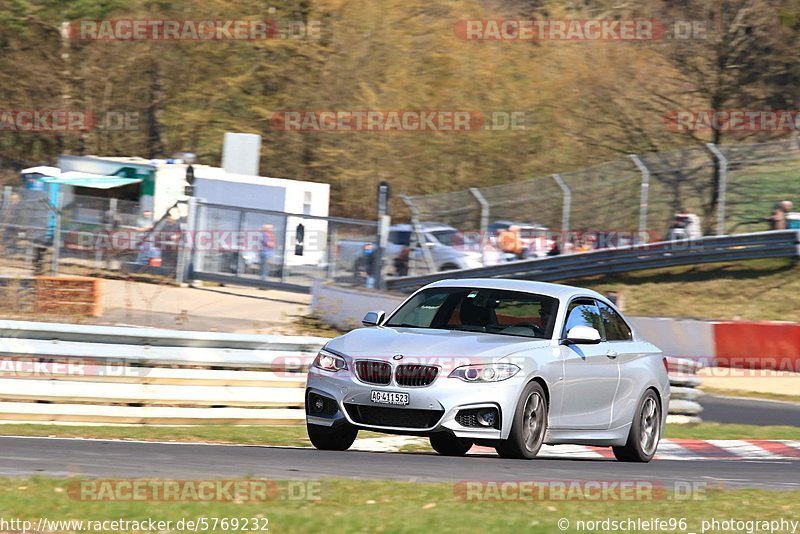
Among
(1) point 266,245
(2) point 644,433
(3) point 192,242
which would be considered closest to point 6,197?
(3) point 192,242

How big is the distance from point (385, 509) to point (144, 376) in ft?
20.4

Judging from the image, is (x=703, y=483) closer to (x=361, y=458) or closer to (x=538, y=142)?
(x=361, y=458)

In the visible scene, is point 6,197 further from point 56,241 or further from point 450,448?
point 450,448

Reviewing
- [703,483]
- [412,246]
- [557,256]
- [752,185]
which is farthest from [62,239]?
[703,483]

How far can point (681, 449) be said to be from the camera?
13.7 metres

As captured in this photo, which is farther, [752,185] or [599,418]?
[752,185]

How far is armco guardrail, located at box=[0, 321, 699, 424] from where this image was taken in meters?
12.2

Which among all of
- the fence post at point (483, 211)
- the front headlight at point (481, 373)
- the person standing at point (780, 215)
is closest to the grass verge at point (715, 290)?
the person standing at point (780, 215)

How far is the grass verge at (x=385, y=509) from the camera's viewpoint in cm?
621

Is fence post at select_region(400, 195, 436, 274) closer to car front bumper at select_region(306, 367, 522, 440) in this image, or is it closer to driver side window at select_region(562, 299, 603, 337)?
driver side window at select_region(562, 299, 603, 337)

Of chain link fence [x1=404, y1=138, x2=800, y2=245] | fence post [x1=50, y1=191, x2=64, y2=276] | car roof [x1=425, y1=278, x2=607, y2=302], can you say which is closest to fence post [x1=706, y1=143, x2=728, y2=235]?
chain link fence [x1=404, y1=138, x2=800, y2=245]

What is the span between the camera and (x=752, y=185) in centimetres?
2859

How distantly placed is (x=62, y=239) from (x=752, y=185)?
51.1 ft

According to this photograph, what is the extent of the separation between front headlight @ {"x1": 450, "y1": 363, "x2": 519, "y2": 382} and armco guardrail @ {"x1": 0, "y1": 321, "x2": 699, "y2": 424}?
4110mm
